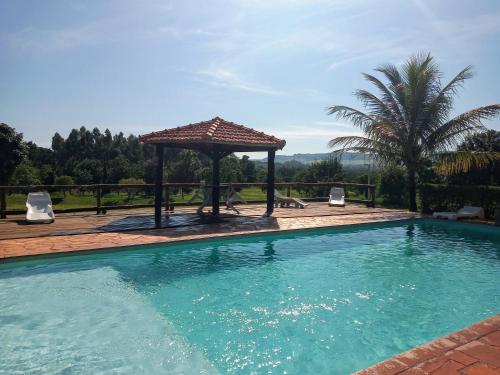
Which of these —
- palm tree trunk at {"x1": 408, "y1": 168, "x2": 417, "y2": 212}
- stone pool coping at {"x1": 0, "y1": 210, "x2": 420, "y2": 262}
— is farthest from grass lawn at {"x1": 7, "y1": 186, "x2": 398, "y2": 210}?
stone pool coping at {"x1": 0, "y1": 210, "x2": 420, "y2": 262}

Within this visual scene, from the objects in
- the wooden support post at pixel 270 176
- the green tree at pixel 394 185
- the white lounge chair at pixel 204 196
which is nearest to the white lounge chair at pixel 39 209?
the white lounge chair at pixel 204 196

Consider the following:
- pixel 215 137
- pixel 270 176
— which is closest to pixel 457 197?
pixel 270 176

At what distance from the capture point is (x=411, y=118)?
14.5 metres

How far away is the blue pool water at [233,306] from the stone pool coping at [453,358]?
2.09 ft

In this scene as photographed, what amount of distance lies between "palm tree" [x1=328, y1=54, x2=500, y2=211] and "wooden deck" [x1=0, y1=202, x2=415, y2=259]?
9.99 feet

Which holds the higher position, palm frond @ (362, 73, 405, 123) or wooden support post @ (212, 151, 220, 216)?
palm frond @ (362, 73, 405, 123)

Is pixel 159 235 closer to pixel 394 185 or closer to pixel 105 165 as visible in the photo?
pixel 394 185

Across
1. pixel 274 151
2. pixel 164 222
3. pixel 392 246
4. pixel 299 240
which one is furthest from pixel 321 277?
pixel 274 151

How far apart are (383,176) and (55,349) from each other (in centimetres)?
1774

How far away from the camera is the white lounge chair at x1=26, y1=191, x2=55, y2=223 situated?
9398 mm

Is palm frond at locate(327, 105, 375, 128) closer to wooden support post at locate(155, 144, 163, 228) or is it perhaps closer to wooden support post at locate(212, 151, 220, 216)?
wooden support post at locate(212, 151, 220, 216)

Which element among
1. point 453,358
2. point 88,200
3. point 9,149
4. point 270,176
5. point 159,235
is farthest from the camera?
point 88,200

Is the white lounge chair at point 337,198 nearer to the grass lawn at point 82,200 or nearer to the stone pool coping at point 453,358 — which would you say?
the grass lawn at point 82,200

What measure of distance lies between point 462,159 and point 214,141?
9520 mm
